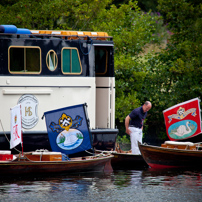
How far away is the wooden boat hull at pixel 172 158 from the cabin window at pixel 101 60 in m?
2.80

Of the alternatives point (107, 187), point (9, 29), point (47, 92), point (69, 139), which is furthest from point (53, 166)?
point (9, 29)

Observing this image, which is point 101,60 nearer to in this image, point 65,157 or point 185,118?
point 185,118

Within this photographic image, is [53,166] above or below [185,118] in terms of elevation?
below

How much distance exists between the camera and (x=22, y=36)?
14547 mm

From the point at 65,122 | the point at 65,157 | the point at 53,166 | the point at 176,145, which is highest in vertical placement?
the point at 65,122

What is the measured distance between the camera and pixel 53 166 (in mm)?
13711

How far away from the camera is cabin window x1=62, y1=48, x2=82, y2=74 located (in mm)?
14945

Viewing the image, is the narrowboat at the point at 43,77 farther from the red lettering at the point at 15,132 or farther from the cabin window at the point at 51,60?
the red lettering at the point at 15,132

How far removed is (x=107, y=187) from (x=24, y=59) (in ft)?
13.9

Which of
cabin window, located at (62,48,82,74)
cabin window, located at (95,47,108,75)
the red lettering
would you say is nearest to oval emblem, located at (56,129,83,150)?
A: the red lettering

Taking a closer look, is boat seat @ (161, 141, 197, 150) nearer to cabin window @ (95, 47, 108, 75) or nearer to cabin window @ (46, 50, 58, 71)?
cabin window @ (95, 47, 108, 75)

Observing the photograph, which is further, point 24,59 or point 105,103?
point 105,103

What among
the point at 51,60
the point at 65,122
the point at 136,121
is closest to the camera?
the point at 65,122

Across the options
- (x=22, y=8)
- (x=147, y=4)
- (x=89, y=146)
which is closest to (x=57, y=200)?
(x=89, y=146)
